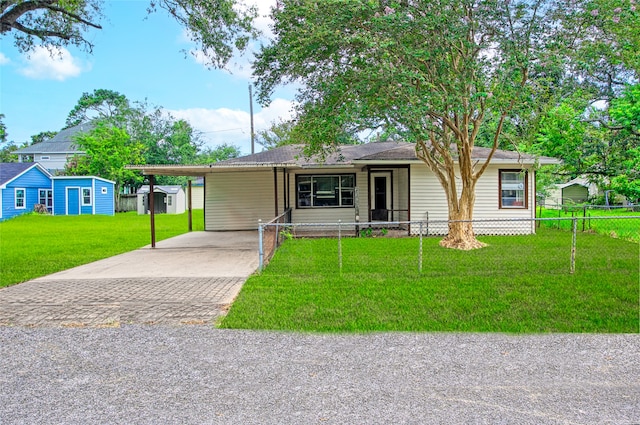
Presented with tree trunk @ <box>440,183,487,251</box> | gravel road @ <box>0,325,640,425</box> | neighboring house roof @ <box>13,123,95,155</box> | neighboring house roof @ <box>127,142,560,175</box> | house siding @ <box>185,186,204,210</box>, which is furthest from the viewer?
neighboring house roof @ <box>13,123,95,155</box>

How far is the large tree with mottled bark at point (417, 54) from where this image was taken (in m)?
8.30

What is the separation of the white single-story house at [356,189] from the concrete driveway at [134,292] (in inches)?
157

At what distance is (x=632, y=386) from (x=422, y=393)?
1.63 metres

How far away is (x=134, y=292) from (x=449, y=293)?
466 centimetres

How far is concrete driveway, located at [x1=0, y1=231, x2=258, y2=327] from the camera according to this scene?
17.7 feet

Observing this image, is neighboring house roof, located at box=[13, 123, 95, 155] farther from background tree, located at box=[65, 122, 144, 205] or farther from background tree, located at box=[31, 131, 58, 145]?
background tree, located at box=[31, 131, 58, 145]

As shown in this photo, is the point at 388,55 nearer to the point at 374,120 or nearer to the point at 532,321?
the point at 374,120

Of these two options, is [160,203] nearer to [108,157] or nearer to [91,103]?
[108,157]

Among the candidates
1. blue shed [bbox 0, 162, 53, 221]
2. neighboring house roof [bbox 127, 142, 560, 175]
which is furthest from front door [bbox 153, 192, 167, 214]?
neighboring house roof [bbox 127, 142, 560, 175]

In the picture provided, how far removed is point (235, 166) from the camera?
1273cm

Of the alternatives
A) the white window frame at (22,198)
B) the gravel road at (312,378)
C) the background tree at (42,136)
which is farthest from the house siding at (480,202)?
the background tree at (42,136)

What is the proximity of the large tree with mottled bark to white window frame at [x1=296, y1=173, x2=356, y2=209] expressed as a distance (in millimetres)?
6014

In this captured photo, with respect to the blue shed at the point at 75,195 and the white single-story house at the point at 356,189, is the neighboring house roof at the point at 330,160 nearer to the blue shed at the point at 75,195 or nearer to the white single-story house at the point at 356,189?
the white single-story house at the point at 356,189

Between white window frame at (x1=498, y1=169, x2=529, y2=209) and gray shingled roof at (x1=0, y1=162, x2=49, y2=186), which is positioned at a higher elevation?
gray shingled roof at (x1=0, y1=162, x2=49, y2=186)
